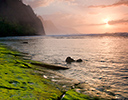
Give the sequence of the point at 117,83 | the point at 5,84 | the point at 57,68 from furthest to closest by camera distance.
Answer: the point at 57,68
the point at 117,83
the point at 5,84

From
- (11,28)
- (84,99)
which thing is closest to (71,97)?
(84,99)

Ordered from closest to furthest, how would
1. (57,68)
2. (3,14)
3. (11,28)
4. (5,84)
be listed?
(5,84), (57,68), (11,28), (3,14)

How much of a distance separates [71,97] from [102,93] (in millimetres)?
1608

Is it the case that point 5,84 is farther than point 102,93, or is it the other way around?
point 102,93

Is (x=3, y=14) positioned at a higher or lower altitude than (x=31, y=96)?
higher

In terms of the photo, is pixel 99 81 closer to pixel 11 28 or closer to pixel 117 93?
pixel 117 93

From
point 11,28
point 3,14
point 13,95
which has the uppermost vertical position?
point 3,14

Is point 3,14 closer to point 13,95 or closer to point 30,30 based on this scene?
point 30,30

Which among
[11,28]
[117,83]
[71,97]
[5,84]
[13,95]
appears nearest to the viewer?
[13,95]

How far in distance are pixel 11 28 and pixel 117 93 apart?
10656 cm

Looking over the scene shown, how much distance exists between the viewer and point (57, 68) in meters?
8.67

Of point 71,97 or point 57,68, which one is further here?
point 57,68

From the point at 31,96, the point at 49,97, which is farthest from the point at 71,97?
the point at 31,96

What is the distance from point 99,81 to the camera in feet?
20.7
